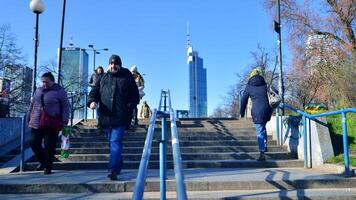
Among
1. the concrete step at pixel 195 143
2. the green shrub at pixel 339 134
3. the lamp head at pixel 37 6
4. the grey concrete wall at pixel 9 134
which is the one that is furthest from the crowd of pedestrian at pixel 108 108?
the lamp head at pixel 37 6

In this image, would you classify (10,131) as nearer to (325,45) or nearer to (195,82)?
(325,45)

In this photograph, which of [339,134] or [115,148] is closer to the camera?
[115,148]

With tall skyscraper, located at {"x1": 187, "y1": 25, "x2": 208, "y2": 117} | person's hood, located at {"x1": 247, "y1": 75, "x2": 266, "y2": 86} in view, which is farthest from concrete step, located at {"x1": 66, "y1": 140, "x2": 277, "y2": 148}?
tall skyscraper, located at {"x1": 187, "y1": 25, "x2": 208, "y2": 117}

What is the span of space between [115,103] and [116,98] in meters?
0.08

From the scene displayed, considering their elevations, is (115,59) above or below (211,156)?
above

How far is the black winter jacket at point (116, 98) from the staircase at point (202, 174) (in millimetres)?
885

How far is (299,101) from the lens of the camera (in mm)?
39031

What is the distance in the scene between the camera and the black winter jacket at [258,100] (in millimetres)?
7613

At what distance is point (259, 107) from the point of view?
7707 millimetres

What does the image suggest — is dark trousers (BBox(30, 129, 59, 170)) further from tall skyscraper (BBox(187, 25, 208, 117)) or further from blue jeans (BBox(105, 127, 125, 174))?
tall skyscraper (BBox(187, 25, 208, 117))

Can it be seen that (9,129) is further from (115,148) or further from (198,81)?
(198,81)

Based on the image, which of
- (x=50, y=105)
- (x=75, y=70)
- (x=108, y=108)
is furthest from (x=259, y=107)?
(x=75, y=70)

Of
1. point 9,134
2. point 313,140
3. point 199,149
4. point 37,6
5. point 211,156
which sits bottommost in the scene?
point 211,156

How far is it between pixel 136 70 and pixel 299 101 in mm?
30477
